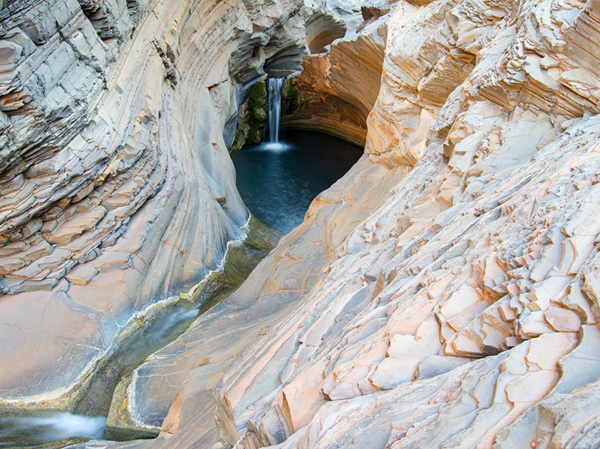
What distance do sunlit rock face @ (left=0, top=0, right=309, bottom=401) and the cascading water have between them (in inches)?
339

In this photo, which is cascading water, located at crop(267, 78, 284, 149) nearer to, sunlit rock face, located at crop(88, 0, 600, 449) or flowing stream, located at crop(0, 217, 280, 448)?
flowing stream, located at crop(0, 217, 280, 448)

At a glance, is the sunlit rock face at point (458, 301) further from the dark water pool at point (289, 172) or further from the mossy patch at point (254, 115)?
the mossy patch at point (254, 115)

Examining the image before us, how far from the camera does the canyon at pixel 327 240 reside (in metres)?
2.42

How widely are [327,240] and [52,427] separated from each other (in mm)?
5693

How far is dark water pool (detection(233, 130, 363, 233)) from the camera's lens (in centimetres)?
1421

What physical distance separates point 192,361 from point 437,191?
4550mm

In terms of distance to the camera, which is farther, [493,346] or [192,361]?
[192,361]

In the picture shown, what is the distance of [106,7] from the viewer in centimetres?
797

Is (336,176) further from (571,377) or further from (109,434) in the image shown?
(571,377)

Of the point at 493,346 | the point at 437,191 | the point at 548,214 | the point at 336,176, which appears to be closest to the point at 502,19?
the point at 437,191

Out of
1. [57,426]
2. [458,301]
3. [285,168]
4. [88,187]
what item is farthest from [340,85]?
[458,301]

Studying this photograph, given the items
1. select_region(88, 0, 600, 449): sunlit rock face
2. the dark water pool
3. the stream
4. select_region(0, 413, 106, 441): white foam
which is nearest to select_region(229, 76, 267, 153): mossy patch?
the dark water pool

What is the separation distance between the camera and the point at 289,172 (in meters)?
17.1

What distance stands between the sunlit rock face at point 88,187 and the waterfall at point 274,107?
8638 millimetres
